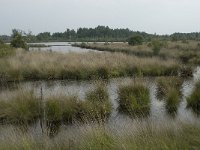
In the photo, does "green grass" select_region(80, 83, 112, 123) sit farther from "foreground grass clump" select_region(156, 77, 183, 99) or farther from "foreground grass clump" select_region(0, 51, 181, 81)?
"foreground grass clump" select_region(0, 51, 181, 81)

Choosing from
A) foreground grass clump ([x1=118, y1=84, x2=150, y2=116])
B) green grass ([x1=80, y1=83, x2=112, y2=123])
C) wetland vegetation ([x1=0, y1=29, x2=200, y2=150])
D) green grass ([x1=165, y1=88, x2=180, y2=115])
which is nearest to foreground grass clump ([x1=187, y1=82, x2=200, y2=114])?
wetland vegetation ([x1=0, y1=29, x2=200, y2=150])

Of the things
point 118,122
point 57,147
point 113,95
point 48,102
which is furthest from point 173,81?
point 57,147

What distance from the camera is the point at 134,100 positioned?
9430 millimetres

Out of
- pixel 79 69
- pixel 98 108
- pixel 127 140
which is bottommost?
pixel 79 69

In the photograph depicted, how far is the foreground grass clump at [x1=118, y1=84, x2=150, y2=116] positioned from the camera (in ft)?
30.2

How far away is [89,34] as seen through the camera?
112750 mm

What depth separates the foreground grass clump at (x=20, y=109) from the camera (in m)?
8.45

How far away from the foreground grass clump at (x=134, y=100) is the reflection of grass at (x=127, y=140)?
114 inches

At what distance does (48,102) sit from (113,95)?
301 cm

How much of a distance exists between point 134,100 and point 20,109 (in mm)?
3311

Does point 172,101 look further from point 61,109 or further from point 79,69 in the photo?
point 79,69

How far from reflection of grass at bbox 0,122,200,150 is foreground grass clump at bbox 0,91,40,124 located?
2712 mm

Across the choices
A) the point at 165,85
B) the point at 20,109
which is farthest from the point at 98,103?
the point at 165,85

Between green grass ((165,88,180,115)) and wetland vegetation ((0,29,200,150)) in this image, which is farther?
green grass ((165,88,180,115))
